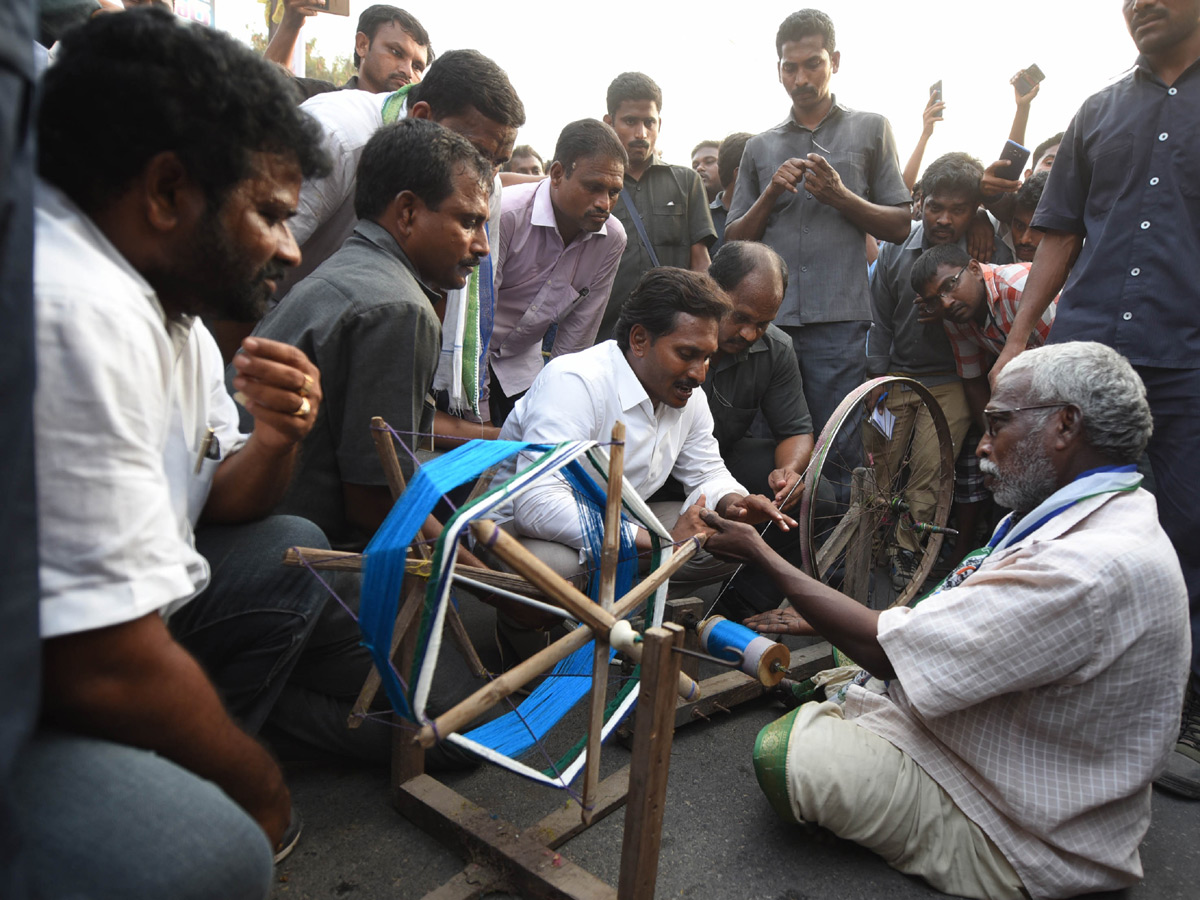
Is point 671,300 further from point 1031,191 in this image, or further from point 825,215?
point 1031,191

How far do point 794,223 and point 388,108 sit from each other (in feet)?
7.40

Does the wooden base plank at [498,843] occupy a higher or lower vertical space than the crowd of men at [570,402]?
lower

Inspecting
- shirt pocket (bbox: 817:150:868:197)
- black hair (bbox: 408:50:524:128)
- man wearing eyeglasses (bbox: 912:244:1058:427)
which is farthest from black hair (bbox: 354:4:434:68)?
man wearing eyeglasses (bbox: 912:244:1058:427)

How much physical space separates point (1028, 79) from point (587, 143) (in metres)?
3.20

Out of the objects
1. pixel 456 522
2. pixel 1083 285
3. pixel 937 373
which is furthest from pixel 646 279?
pixel 937 373

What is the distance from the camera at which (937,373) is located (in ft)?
14.9

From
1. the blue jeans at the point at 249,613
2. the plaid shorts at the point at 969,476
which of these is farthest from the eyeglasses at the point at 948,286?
the blue jeans at the point at 249,613

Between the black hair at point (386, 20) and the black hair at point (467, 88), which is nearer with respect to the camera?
the black hair at point (467, 88)

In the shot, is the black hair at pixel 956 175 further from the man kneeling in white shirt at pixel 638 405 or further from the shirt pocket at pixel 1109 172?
the man kneeling in white shirt at pixel 638 405

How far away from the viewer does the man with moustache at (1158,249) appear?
288 cm

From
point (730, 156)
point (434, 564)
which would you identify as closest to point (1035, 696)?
point (434, 564)

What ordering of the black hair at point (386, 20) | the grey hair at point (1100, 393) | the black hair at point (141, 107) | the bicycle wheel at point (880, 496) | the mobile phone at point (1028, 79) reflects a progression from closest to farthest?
the black hair at point (141, 107) < the grey hair at point (1100, 393) < the bicycle wheel at point (880, 496) < the black hair at point (386, 20) < the mobile phone at point (1028, 79)

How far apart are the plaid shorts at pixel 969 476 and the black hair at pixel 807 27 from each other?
7.38ft

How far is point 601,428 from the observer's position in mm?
2951
